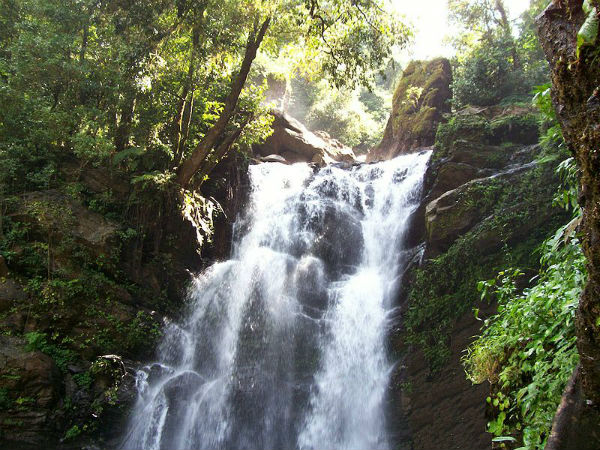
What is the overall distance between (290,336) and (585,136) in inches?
366

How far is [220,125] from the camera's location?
36.4 ft

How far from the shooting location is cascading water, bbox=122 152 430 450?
29.3ft

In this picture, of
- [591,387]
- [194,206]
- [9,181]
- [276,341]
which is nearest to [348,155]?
[194,206]

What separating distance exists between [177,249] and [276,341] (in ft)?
13.1

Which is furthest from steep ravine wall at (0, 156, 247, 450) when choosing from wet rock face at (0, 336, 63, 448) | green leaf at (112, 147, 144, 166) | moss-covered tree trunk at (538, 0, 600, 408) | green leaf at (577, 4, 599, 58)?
green leaf at (577, 4, 599, 58)

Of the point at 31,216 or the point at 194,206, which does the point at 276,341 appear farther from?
the point at 31,216

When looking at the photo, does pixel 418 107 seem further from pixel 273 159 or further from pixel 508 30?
pixel 273 159

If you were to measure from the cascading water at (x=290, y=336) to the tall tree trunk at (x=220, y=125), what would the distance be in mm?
3178

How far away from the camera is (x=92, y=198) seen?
35.7 ft

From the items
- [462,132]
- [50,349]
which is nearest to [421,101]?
[462,132]

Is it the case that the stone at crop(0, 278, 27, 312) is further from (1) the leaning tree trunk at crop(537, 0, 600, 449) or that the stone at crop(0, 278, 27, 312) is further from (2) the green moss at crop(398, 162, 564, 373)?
(1) the leaning tree trunk at crop(537, 0, 600, 449)

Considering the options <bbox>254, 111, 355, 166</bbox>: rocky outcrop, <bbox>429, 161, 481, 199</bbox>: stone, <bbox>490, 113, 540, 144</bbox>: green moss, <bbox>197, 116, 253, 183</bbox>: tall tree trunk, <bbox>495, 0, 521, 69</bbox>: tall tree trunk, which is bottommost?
<bbox>429, 161, 481, 199</bbox>: stone

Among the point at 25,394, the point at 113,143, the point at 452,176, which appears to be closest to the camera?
the point at 25,394

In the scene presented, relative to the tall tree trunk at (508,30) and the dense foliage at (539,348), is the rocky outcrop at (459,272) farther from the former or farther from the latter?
the tall tree trunk at (508,30)
